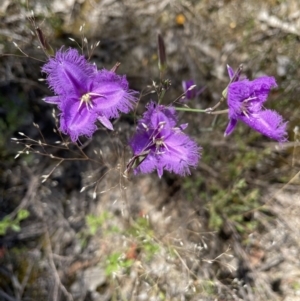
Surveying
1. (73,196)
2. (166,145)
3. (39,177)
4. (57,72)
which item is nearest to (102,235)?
(73,196)

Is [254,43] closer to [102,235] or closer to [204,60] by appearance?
[204,60]

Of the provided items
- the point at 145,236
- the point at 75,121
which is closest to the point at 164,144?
the point at 75,121

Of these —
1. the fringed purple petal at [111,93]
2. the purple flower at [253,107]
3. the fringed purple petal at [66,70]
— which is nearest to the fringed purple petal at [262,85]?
the purple flower at [253,107]

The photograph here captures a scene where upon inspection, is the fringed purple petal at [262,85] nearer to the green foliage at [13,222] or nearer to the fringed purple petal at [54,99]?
the fringed purple petal at [54,99]

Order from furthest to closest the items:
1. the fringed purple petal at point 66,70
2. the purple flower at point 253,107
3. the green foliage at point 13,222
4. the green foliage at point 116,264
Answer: the green foliage at point 13,222, the green foliage at point 116,264, the purple flower at point 253,107, the fringed purple petal at point 66,70

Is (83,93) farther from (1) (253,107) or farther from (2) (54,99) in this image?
(1) (253,107)

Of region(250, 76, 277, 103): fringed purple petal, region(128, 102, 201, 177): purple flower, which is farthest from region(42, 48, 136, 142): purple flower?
region(250, 76, 277, 103): fringed purple petal

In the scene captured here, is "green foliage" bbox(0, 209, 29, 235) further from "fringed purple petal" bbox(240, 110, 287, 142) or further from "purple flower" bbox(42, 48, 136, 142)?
"fringed purple petal" bbox(240, 110, 287, 142)
